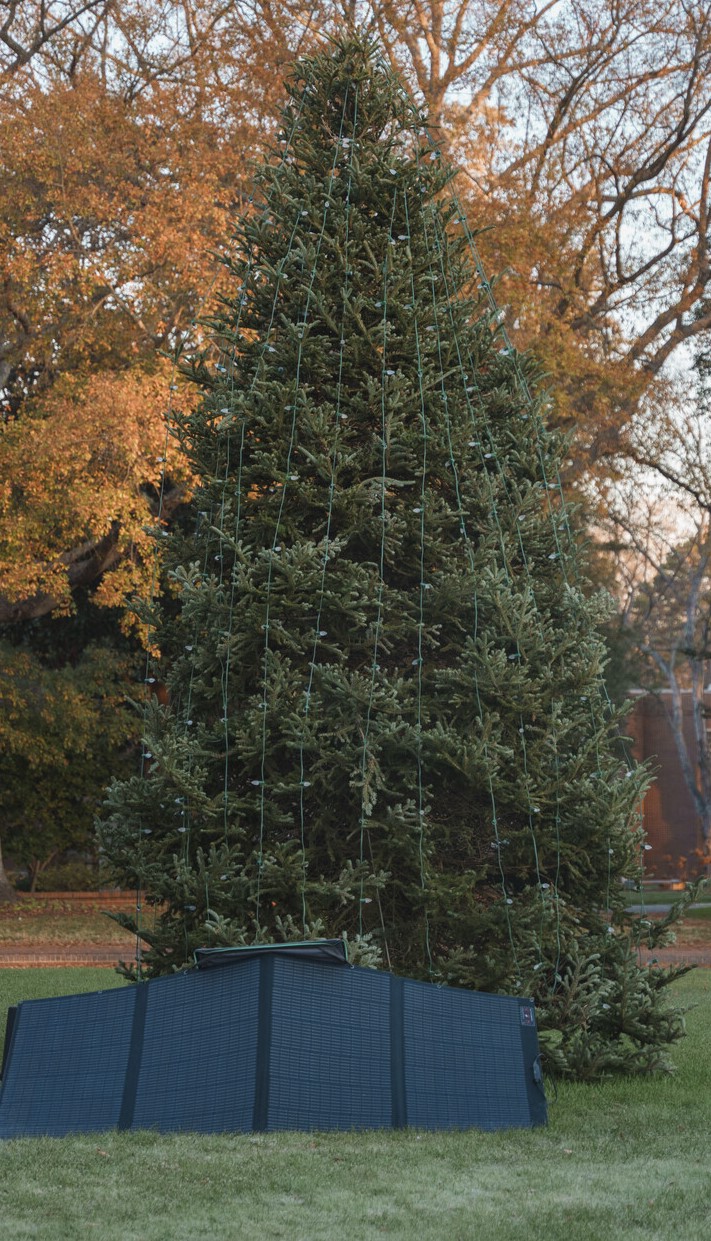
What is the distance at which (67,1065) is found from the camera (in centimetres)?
577

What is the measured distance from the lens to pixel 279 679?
666 centimetres

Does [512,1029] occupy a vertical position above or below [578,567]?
below

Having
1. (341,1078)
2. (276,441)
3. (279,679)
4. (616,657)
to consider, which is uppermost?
(616,657)

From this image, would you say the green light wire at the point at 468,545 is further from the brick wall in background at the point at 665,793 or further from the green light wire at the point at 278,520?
the brick wall in background at the point at 665,793

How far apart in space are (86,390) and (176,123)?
483 cm

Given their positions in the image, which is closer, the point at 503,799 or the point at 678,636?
the point at 503,799

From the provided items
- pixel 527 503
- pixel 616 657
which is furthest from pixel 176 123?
pixel 616 657

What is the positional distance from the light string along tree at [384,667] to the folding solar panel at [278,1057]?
0.59 meters

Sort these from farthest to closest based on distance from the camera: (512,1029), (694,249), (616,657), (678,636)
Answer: (678,636) → (616,657) → (694,249) → (512,1029)

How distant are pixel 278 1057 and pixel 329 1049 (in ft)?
0.79

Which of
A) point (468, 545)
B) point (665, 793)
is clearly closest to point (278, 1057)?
point (468, 545)

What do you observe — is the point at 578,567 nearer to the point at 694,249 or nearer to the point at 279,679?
the point at 279,679

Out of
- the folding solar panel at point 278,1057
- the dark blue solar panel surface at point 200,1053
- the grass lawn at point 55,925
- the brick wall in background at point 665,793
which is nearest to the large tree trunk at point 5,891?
the grass lawn at point 55,925

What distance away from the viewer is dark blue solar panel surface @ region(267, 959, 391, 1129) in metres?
5.28
